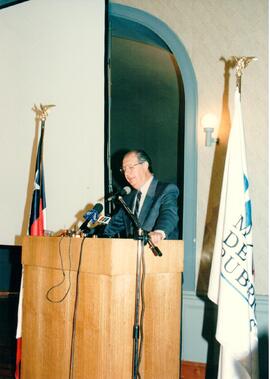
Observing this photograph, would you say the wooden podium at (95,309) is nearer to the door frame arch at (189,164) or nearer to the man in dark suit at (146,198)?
the man in dark suit at (146,198)

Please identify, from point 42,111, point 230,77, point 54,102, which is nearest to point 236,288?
point 230,77

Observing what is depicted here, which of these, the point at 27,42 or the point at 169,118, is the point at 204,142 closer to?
the point at 27,42

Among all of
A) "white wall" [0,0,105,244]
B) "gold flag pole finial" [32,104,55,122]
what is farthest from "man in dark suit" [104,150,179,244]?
"gold flag pole finial" [32,104,55,122]

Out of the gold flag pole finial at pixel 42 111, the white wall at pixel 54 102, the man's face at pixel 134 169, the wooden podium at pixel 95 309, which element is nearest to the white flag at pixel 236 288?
the wooden podium at pixel 95 309

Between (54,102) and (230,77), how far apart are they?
187 cm

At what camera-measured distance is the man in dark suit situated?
3069 mm

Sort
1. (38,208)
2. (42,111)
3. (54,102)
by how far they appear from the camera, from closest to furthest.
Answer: (38,208)
(42,111)
(54,102)

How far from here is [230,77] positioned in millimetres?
3738

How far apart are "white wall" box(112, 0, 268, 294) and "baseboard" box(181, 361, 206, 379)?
Result: 871mm

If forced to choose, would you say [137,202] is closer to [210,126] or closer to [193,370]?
[210,126]

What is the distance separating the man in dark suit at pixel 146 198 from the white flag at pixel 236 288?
0.41 meters

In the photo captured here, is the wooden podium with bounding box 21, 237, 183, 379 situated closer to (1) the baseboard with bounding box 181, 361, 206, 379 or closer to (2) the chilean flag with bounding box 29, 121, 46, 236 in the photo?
(2) the chilean flag with bounding box 29, 121, 46, 236

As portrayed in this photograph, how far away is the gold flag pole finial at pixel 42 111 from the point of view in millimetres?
4059

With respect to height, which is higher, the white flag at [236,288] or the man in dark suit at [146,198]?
the man in dark suit at [146,198]
